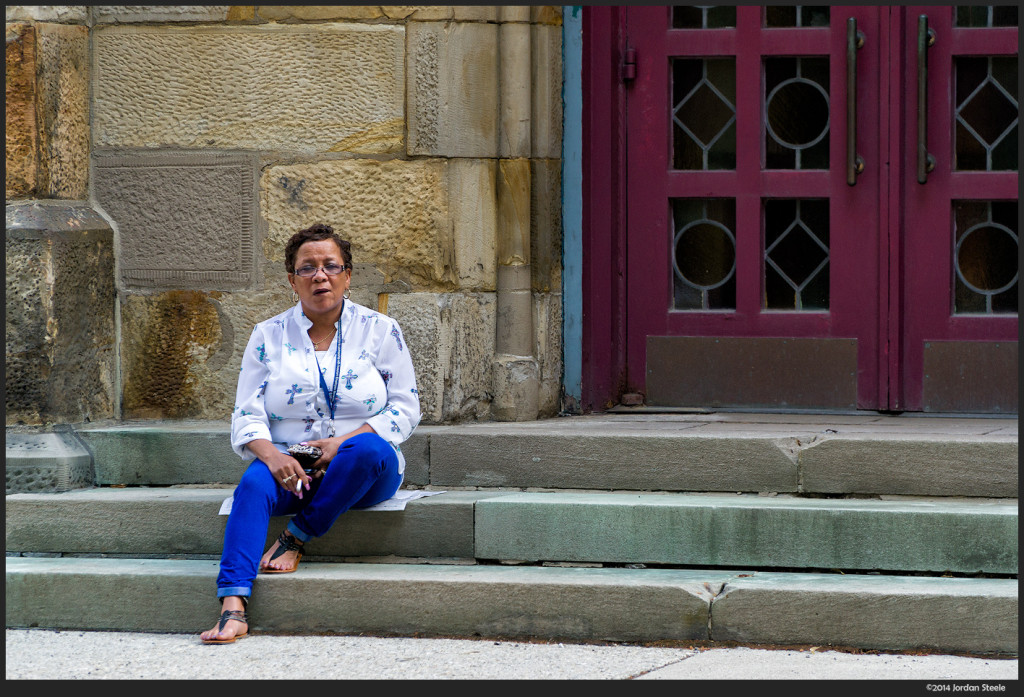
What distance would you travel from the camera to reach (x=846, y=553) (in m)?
3.96

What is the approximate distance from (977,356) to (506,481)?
79.8 inches

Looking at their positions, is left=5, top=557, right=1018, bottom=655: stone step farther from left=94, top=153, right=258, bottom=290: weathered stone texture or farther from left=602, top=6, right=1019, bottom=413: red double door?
left=602, top=6, right=1019, bottom=413: red double door

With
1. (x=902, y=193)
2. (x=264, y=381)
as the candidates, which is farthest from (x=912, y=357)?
(x=264, y=381)

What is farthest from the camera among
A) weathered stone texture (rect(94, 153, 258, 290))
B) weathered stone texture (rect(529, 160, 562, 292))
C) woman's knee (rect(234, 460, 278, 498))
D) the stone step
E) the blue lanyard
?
weathered stone texture (rect(529, 160, 562, 292))

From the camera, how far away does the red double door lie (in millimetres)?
5059

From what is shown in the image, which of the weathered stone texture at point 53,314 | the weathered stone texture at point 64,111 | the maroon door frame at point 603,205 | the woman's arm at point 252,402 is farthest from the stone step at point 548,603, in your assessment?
the weathered stone texture at point 64,111

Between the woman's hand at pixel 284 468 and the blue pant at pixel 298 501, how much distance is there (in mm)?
29

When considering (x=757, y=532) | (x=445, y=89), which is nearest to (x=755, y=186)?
(x=445, y=89)

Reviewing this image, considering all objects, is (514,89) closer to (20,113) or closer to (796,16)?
(796,16)

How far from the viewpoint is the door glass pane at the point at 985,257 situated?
16.6 feet

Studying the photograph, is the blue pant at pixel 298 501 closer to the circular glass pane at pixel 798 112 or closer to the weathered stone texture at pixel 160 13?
the weathered stone texture at pixel 160 13

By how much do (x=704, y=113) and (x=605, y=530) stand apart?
203 cm

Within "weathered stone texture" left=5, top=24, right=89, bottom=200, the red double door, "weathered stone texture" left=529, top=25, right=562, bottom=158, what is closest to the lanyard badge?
"weathered stone texture" left=529, top=25, right=562, bottom=158
